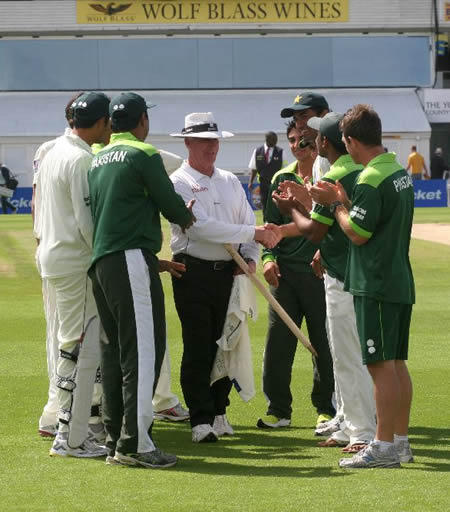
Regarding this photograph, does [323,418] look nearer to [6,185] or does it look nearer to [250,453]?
[250,453]

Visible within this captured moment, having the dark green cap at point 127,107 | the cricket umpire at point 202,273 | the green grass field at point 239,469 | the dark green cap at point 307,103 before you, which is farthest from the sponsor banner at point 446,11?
the dark green cap at point 127,107

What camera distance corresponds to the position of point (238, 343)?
8398 millimetres

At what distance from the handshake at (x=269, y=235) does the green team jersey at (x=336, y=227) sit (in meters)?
0.42

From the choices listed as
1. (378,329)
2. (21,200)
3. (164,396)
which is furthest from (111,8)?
(378,329)

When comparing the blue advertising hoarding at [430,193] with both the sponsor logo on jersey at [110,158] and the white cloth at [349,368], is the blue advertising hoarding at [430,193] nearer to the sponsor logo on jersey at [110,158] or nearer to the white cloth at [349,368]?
the white cloth at [349,368]

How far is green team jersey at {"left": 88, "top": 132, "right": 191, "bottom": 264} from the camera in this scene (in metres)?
7.04

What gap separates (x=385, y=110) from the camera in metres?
51.1

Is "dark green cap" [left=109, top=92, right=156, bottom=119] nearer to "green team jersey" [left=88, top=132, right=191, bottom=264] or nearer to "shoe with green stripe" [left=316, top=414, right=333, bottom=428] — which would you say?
"green team jersey" [left=88, top=132, right=191, bottom=264]

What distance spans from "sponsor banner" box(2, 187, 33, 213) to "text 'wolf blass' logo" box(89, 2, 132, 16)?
15.3 metres

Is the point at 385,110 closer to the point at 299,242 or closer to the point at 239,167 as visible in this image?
the point at 239,167

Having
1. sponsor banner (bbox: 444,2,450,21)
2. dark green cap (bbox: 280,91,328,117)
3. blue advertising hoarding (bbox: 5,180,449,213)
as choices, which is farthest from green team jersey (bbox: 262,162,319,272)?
sponsor banner (bbox: 444,2,450,21)

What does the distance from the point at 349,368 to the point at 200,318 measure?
1.14m

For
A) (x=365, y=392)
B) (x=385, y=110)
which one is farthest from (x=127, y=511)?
(x=385, y=110)

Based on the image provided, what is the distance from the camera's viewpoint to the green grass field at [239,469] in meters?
6.09
